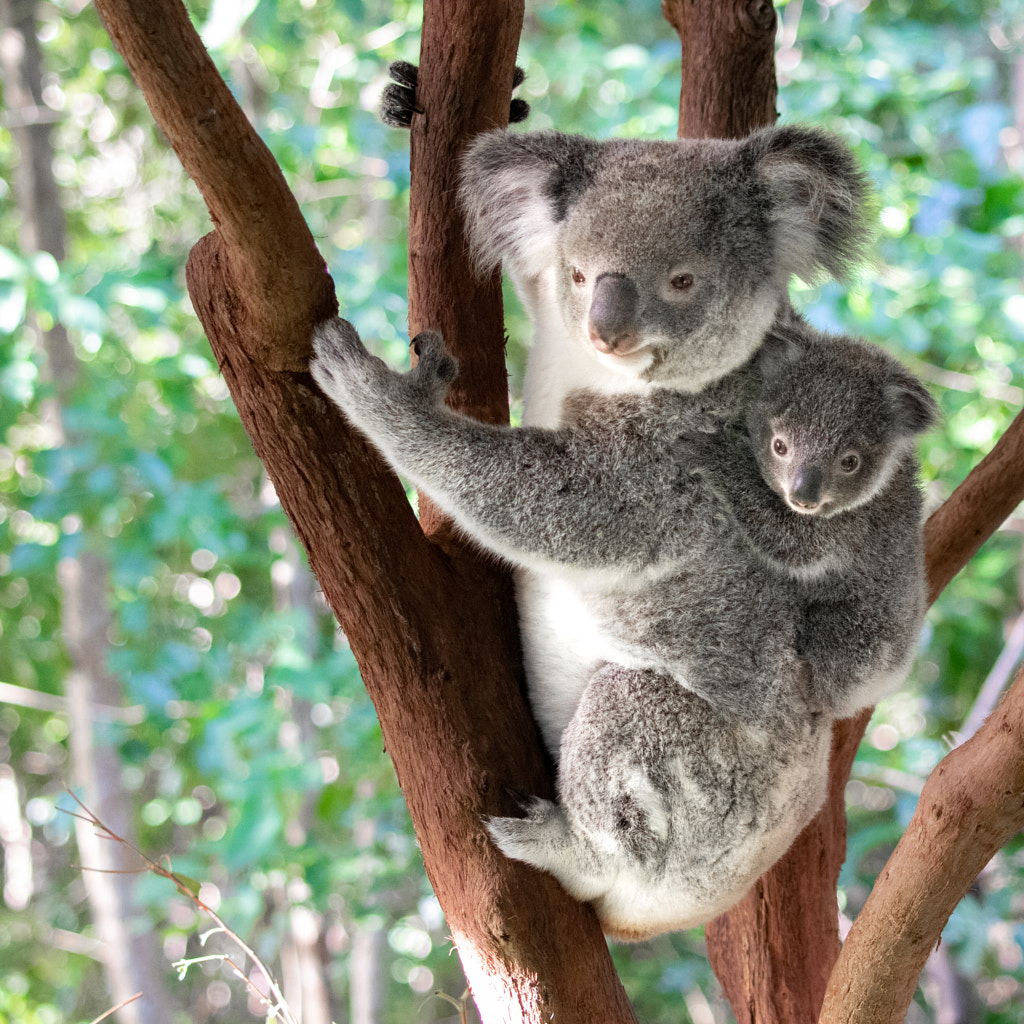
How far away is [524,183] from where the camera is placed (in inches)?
64.9

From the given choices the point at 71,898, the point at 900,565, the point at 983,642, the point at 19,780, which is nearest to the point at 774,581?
the point at 900,565

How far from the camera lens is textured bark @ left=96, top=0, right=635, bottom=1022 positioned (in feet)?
4.26

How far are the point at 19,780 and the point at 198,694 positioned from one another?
4.17 m

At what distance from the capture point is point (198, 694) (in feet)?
11.5

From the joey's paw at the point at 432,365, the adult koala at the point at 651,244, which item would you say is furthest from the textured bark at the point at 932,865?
the joey's paw at the point at 432,365

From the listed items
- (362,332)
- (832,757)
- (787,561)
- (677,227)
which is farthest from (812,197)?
(362,332)

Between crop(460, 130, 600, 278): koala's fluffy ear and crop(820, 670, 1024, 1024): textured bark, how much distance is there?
1029 millimetres

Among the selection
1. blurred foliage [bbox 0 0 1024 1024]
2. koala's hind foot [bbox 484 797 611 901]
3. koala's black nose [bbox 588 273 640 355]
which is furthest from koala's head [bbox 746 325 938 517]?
blurred foliage [bbox 0 0 1024 1024]

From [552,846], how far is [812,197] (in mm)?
1123

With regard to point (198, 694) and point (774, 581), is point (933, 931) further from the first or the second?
point (198, 694)

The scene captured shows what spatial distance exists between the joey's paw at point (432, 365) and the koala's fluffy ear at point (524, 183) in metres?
0.30

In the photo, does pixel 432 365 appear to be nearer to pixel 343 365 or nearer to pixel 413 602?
pixel 343 365

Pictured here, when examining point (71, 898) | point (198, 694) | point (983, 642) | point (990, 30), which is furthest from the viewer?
point (71, 898)

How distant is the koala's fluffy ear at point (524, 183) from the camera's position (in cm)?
163
